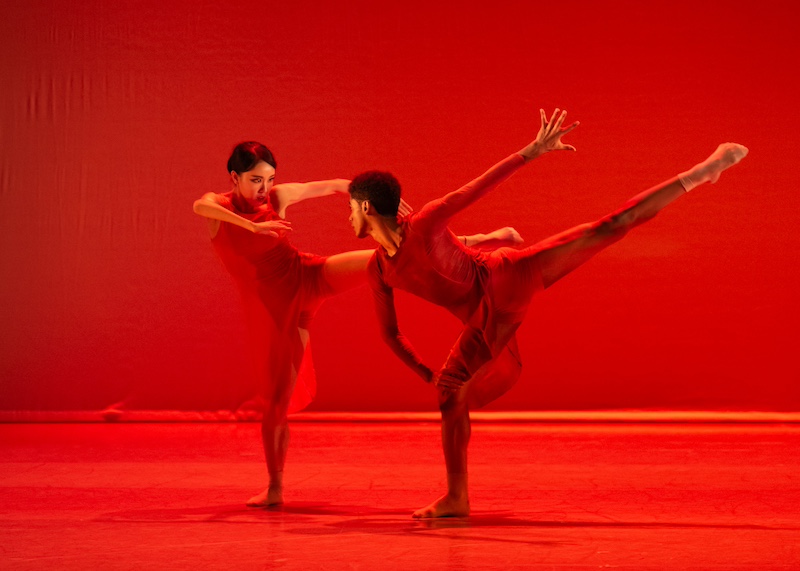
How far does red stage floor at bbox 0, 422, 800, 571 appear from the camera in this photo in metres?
2.80

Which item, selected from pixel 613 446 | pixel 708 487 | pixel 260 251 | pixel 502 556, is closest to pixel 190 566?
pixel 502 556

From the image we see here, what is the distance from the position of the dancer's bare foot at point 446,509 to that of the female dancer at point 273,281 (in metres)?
0.61

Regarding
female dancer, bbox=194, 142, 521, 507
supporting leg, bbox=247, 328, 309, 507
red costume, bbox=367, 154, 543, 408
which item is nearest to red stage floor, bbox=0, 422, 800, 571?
supporting leg, bbox=247, 328, 309, 507

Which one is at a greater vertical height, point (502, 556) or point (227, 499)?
point (227, 499)

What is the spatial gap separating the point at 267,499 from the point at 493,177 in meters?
1.37

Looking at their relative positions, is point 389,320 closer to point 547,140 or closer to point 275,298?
point 275,298

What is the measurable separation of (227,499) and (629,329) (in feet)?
9.88

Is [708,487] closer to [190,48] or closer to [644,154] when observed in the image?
[644,154]

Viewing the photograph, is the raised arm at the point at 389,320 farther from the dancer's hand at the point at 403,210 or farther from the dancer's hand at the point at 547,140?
the dancer's hand at the point at 547,140

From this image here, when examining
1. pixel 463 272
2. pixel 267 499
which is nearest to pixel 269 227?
pixel 463 272

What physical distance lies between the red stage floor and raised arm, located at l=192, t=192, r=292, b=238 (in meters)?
0.93

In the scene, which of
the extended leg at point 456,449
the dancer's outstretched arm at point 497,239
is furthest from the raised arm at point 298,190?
the extended leg at point 456,449

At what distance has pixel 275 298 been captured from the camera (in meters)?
3.82

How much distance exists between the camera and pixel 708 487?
3.92m
